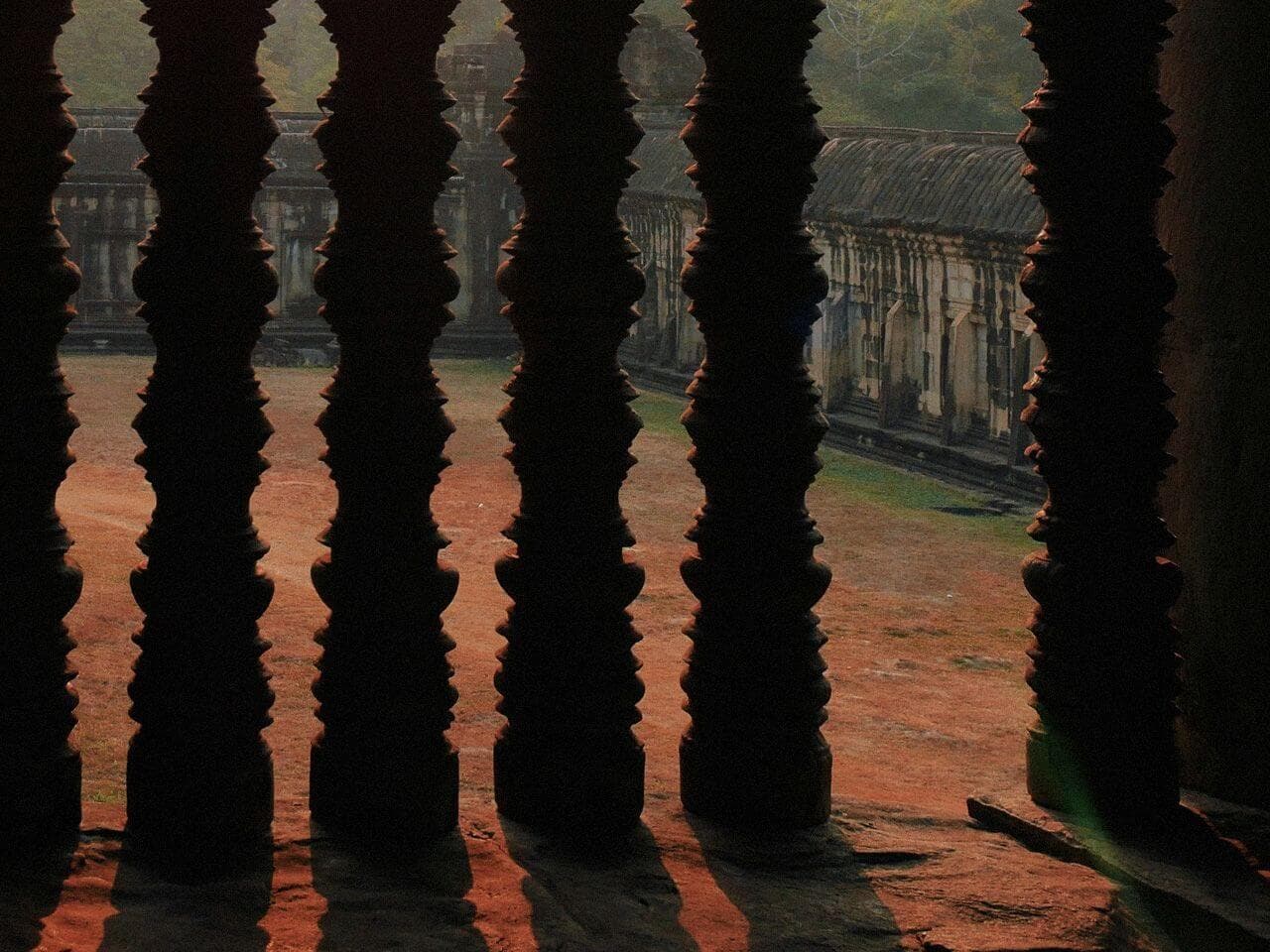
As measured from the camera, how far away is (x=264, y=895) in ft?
7.89

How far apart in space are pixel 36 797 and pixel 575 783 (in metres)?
0.72

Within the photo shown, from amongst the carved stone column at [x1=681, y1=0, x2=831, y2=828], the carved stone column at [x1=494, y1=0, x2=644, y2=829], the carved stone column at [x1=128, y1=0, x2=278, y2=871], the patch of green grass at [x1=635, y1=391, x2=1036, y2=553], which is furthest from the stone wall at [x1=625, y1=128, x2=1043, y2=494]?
the carved stone column at [x1=128, y1=0, x2=278, y2=871]

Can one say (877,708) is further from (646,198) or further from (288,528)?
(646,198)

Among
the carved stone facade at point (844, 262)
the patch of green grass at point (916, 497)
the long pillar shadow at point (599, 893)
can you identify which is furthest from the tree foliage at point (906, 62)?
the long pillar shadow at point (599, 893)

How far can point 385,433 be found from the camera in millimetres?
2559

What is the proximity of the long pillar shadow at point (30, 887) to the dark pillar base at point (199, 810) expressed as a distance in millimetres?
104

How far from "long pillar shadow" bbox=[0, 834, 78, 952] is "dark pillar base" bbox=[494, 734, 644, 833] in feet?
2.01

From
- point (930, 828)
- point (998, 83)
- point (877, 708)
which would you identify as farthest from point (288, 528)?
point (998, 83)

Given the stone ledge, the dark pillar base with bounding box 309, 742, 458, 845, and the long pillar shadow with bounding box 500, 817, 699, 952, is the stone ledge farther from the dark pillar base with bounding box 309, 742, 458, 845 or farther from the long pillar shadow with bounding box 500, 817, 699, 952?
the dark pillar base with bounding box 309, 742, 458, 845

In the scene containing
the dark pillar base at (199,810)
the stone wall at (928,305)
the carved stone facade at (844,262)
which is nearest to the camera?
the dark pillar base at (199,810)

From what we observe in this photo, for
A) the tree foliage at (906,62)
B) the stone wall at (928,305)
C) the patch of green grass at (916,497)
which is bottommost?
the patch of green grass at (916,497)

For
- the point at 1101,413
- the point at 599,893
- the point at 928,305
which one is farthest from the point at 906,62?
the point at 599,893

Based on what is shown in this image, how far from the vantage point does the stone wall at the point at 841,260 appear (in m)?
16.8

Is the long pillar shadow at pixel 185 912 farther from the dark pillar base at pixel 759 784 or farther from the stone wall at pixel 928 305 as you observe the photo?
the stone wall at pixel 928 305
